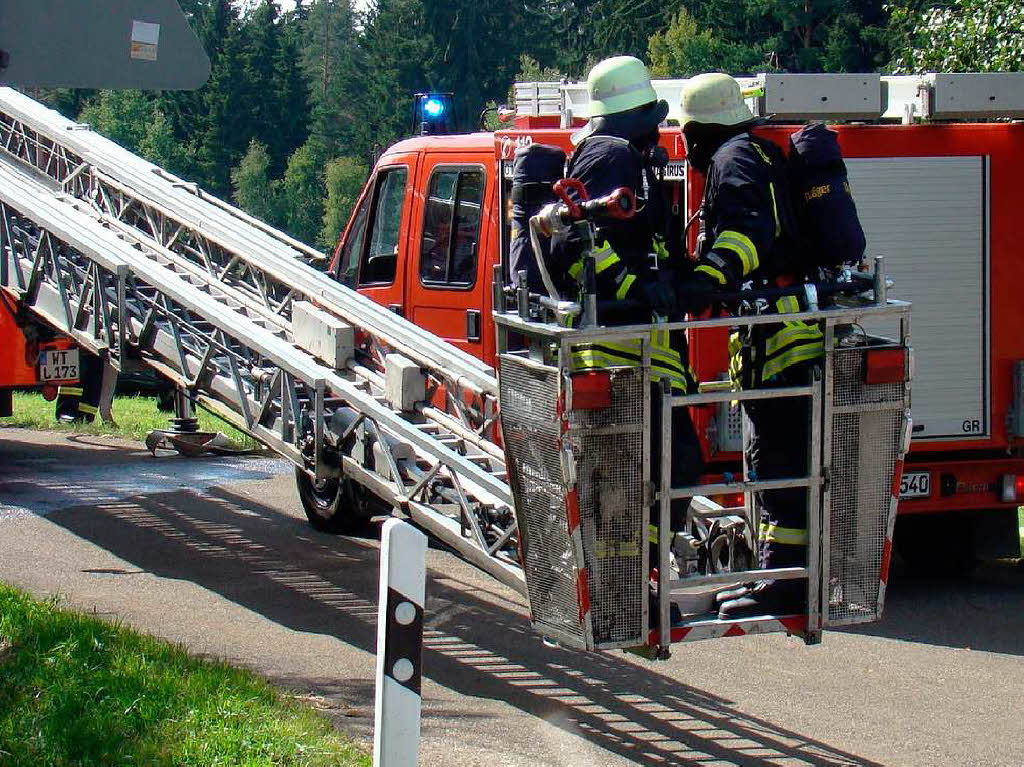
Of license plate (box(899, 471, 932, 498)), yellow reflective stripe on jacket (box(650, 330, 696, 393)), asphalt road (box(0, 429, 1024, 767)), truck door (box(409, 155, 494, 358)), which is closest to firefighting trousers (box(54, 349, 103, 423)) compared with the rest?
asphalt road (box(0, 429, 1024, 767))

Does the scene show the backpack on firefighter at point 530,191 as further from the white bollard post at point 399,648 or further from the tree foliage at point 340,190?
the tree foliage at point 340,190

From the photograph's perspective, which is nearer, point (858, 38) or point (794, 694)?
point (794, 694)

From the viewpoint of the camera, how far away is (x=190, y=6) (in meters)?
81.6

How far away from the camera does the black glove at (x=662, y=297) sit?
5012 mm

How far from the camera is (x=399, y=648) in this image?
4.29m

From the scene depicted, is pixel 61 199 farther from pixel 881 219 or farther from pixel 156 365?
pixel 881 219

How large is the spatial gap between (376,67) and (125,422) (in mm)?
60004

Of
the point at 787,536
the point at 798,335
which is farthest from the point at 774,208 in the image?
the point at 787,536

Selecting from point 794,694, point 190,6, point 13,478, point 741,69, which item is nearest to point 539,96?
point 794,694

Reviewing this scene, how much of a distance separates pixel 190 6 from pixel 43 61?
81159 millimetres

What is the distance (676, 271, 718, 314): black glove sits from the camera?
5.07m

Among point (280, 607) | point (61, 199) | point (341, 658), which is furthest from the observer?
point (61, 199)

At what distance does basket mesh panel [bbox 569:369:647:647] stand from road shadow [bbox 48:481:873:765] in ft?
2.60

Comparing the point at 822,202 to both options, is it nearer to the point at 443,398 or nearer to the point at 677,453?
the point at 677,453
